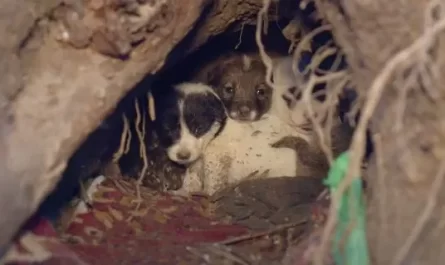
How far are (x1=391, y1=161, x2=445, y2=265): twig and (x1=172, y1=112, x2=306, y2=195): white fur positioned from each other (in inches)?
56.5

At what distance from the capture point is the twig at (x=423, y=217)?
1101 mm

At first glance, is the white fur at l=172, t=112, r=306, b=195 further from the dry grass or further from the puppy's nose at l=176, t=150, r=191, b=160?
the dry grass

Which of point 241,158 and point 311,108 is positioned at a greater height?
point 311,108

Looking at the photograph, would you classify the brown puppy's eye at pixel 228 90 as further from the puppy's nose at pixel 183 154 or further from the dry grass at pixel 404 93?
the dry grass at pixel 404 93

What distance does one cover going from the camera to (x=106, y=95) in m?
1.54

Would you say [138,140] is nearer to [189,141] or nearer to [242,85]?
[189,141]

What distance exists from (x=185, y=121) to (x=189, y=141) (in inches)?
3.2

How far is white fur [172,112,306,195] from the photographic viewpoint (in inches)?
103

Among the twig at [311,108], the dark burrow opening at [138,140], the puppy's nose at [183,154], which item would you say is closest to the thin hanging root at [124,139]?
the dark burrow opening at [138,140]

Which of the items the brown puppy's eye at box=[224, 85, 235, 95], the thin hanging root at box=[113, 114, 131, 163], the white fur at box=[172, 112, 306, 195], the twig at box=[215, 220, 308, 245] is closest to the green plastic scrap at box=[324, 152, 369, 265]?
the twig at box=[215, 220, 308, 245]

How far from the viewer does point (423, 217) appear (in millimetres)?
1105

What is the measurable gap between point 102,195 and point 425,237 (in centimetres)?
125

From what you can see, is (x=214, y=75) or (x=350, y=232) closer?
(x=350, y=232)

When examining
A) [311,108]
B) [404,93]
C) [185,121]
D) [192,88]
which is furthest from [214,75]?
[404,93]
